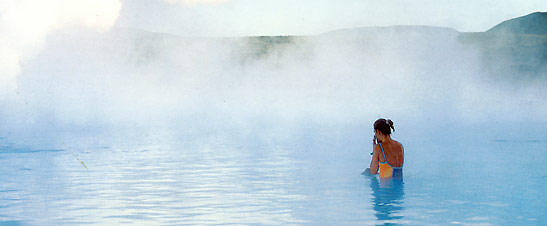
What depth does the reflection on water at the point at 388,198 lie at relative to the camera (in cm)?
1024

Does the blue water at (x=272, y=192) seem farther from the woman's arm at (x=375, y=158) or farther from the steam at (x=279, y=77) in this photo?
the steam at (x=279, y=77)

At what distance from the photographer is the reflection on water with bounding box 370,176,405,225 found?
33.6ft

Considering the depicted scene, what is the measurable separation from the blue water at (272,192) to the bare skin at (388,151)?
344mm

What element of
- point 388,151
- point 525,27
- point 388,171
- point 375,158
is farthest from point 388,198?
point 525,27

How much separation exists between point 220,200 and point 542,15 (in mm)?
100152

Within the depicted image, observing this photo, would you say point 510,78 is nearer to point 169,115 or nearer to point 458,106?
point 458,106

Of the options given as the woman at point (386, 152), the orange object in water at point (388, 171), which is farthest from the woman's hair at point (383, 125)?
the orange object in water at point (388, 171)

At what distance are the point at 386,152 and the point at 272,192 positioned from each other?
181 centimetres

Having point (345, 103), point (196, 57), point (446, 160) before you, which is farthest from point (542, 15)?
point (446, 160)

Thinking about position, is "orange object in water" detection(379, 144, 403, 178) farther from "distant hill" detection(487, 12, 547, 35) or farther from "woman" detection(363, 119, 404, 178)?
"distant hill" detection(487, 12, 547, 35)

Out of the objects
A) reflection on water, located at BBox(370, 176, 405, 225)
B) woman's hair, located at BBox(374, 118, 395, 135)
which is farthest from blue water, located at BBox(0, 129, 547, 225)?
woman's hair, located at BBox(374, 118, 395, 135)

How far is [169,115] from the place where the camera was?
342ft

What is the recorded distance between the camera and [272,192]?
13.2 meters

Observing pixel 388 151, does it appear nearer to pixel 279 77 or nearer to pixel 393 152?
pixel 393 152
